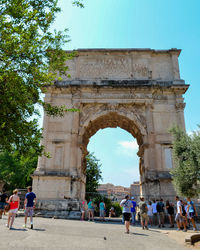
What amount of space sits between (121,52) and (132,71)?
1.94 meters

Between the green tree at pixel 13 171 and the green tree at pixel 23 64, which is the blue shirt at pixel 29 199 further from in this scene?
the green tree at pixel 13 171

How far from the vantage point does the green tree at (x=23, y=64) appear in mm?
5719

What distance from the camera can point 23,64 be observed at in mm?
6328

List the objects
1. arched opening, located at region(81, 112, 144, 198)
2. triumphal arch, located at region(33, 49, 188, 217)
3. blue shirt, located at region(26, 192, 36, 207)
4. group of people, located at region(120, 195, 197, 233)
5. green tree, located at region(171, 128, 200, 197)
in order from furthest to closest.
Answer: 1. arched opening, located at region(81, 112, 144, 198)
2. triumphal arch, located at region(33, 49, 188, 217)
3. green tree, located at region(171, 128, 200, 197)
4. group of people, located at region(120, 195, 197, 233)
5. blue shirt, located at region(26, 192, 36, 207)

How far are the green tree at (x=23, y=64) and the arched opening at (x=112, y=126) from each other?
7.96 meters

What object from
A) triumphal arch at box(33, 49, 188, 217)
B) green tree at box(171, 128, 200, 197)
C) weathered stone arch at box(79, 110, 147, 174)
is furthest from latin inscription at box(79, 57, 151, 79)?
green tree at box(171, 128, 200, 197)

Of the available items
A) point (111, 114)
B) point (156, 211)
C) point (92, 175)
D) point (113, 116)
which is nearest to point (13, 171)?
point (92, 175)

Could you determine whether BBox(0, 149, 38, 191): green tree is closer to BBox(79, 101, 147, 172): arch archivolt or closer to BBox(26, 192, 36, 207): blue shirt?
BBox(79, 101, 147, 172): arch archivolt

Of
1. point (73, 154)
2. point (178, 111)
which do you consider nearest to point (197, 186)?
point (178, 111)

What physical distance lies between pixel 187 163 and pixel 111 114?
7301mm

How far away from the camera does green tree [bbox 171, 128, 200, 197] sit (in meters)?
9.03

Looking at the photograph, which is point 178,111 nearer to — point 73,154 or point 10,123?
point 73,154

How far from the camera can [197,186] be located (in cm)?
959

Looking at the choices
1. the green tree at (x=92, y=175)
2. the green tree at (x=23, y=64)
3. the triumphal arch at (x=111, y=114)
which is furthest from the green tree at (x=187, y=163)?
the green tree at (x=92, y=175)
